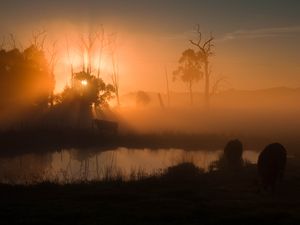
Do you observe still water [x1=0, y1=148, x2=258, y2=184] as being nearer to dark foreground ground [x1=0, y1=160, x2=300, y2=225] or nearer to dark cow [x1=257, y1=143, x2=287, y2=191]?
dark foreground ground [x1=0, y1=160, x2=300, y2=225]

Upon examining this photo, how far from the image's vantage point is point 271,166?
22.2m

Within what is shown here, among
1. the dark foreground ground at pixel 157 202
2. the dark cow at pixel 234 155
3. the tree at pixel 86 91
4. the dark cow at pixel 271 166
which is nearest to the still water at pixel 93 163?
the dark cow at pixel 234 155

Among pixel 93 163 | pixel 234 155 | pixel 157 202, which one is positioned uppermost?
pixel 234 155

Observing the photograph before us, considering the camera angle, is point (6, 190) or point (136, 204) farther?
point (6, 190)

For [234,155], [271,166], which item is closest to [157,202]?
[271,166]

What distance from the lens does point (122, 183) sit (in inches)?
920

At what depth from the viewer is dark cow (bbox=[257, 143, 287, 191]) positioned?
21875 mm

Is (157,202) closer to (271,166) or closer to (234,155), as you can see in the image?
(271,166)

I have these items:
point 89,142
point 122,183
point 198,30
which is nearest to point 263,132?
point 89,142

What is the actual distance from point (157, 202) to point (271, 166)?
22.4ft

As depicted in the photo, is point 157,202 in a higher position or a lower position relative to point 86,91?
lower

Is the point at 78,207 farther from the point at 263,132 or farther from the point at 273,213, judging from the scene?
the point at 263,132

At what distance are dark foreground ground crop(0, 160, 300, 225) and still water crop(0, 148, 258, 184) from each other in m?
3.74

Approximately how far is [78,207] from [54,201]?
67.0 inches
